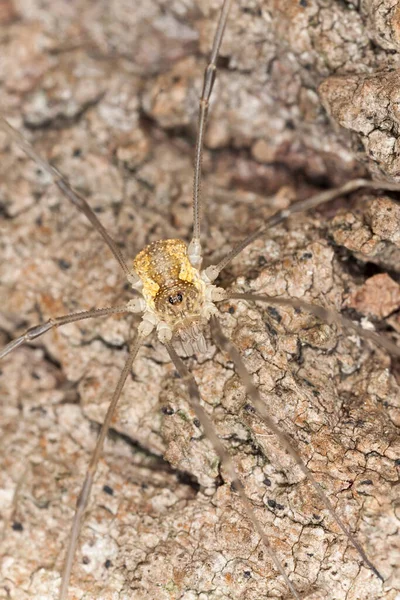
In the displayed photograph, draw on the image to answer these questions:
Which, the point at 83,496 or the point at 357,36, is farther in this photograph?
the point at 357,36

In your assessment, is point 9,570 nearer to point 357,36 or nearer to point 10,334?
point 10,334

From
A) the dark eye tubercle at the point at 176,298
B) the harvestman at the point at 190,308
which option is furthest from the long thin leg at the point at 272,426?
the dark eye tubercle at the point at 176,298

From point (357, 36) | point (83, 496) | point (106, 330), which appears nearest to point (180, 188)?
point (106, 330)

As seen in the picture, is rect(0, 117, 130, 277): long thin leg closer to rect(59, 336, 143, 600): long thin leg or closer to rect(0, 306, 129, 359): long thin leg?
rect(0, 306, 129, 359): long thin leg

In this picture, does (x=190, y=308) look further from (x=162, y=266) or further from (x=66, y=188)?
(x=66, y=188)

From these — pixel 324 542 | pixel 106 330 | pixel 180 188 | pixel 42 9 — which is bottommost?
pixel 324 542
